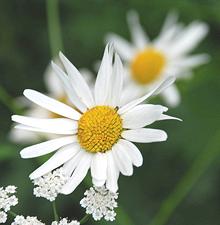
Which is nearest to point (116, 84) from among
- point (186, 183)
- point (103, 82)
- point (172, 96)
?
point (103, 82)

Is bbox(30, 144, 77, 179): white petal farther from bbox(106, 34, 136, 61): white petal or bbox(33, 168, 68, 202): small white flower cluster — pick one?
bbox(106, 34, 136, 61): white petal

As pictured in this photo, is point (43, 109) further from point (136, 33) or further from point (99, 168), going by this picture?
point (99, 168)

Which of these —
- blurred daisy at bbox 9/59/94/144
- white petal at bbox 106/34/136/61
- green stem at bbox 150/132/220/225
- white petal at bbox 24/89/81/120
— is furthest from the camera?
white petal at bbox 106/34/136/61

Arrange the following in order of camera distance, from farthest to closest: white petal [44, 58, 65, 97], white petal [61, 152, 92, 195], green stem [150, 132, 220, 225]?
white petal [44, 58, 65, 97] < green stem [150, 132, 220, 225] < white petal [61, 152, 92, 195]

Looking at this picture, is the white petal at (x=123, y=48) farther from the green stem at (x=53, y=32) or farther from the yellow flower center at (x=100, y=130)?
the yellow flower center at (x=100, y=130)

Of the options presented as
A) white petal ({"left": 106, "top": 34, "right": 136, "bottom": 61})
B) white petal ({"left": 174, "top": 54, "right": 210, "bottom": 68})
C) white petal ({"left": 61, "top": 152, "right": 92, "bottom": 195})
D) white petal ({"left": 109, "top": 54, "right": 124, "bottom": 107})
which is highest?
white petal ({"left": 106, "top": 34, "right": 136, "bottom": 61})

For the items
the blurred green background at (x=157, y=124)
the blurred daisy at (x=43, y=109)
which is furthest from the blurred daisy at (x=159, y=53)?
the blurred daisy at (x=43, y=109)

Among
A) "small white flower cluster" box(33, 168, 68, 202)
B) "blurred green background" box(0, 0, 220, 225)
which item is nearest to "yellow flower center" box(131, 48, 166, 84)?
"blurred green background" box(0, 0, 220, 225)
